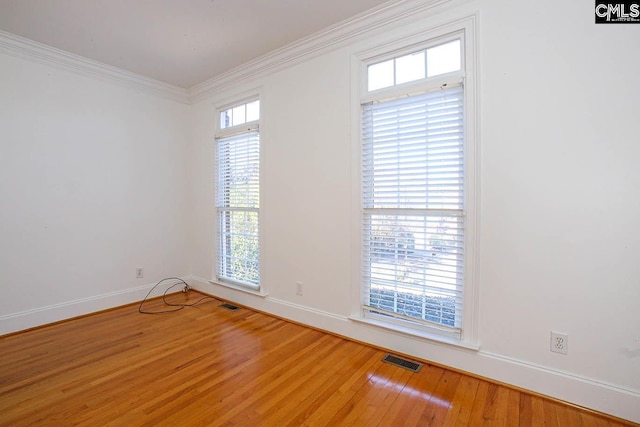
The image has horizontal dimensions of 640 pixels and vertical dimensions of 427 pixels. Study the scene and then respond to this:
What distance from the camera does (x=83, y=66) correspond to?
10.6 ft

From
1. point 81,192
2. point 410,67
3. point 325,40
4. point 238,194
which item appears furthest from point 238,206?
point 410,67

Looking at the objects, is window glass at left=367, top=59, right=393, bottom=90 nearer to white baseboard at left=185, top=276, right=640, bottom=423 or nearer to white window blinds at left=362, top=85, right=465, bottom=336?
white window blinds at left=362, top=85, right=465, bottom=336

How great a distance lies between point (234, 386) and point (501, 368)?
179cm

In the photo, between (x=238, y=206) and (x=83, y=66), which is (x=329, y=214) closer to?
(x=238, y=206)

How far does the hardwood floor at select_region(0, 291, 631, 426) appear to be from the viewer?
1.68 metres

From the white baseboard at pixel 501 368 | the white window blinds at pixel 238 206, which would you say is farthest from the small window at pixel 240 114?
the white baseboard at pixel 501 368

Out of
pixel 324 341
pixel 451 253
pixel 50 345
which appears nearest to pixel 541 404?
pixel 451 253

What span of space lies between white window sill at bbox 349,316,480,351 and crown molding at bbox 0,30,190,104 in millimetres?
3712

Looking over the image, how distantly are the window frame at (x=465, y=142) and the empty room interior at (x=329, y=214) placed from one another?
2 centimetres

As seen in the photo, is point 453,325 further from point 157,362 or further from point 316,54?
point 316,54

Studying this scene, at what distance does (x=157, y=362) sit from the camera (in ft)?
7.54

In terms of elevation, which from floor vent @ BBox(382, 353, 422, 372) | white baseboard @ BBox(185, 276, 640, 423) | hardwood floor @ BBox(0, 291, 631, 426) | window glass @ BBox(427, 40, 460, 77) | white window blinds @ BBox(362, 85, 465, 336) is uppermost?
window glass @ BBox(427, 40, 460, 77)

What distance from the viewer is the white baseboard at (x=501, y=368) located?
166cm

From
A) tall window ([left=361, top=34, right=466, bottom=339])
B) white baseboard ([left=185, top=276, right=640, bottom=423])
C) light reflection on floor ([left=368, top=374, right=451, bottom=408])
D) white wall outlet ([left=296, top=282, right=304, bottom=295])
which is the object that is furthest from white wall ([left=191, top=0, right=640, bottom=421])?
white wall outlet ([left=296, top=282, right=304, bottom=295])
